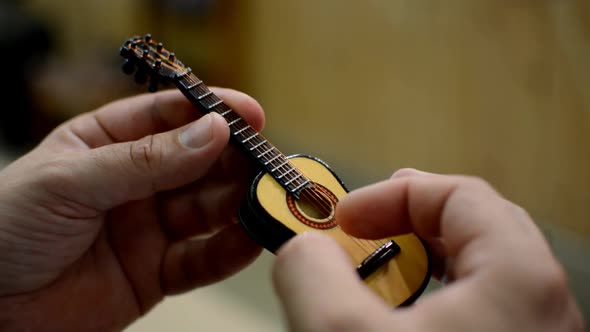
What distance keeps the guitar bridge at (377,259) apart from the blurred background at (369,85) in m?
0.95

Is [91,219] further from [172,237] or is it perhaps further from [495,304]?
[495,304]

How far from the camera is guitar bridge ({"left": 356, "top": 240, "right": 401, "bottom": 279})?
2.47ft

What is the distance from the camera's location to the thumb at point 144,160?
86 cm

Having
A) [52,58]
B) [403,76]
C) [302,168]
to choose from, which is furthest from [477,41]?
[52,58]

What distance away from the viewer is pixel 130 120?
3.51 ft

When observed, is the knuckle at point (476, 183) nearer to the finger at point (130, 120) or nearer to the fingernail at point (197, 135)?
the fingernail at point (197, 135)

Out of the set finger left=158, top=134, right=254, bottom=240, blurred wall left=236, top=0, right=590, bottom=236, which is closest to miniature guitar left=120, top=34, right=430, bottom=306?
finger left=158, top=134, right=254, bottom=240

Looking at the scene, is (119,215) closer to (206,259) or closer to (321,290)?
(206,259)

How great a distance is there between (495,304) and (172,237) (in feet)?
2.41

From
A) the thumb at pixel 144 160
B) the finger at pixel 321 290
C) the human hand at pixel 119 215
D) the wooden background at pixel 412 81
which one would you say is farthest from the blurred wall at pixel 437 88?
the finger at pixel 321 290

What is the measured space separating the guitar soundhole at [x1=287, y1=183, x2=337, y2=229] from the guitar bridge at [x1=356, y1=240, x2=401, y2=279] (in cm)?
8

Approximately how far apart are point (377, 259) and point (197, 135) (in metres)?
0.32

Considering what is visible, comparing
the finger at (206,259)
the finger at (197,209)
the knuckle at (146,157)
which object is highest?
the knuckle at (146,157)

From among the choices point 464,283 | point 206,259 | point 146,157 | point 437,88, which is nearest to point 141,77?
point 146,157
